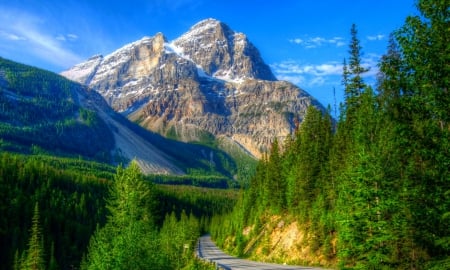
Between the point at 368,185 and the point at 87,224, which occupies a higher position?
the point at 368,185

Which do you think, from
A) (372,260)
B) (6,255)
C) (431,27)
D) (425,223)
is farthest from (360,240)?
(6,255)

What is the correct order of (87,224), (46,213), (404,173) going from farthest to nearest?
(87,224) → (46,213) → (404,173)

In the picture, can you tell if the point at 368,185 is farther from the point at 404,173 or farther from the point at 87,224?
the point at 87,224

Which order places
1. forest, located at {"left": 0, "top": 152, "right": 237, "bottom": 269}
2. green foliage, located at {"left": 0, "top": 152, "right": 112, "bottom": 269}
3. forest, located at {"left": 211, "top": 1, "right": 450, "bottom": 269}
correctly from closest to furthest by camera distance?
Answer: forest, located at {"left": 211, "top": 1, "right": 450, "bottom": 269}, forest, located at {"left": 0, "top": 152, "right": 237, "bottom": 269}, green foliage, located at {"left": 0, "top": 152, "right": 112, "bottom": 269}

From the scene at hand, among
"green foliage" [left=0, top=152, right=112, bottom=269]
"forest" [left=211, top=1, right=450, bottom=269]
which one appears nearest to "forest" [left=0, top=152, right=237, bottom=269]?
"green foliage" [left=0, top=152, right=112, bottom=269]

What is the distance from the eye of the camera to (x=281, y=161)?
80.1 metres

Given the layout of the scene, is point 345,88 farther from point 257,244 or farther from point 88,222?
point 88,222

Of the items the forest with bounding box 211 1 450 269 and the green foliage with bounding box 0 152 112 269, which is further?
the green foliage with bounding box 0 152 112 269

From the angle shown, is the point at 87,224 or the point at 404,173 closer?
the point at 404,173

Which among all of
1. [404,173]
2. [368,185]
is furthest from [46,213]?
[404,173]

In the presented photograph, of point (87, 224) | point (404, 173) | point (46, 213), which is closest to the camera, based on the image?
point (404, 173)

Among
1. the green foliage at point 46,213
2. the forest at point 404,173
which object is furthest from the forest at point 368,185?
the green foliage at point 46,213

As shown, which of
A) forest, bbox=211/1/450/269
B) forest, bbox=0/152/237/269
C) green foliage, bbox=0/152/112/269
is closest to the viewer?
forest, bbox=211/1/450/269

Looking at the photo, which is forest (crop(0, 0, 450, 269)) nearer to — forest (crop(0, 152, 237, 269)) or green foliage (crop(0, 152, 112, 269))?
forest (crop(0, 152, 237, 269))
